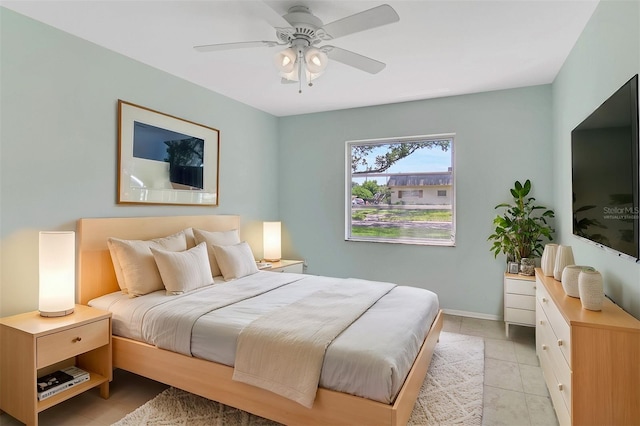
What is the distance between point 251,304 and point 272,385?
751 mm

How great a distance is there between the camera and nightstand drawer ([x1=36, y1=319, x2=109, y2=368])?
6.66 feet

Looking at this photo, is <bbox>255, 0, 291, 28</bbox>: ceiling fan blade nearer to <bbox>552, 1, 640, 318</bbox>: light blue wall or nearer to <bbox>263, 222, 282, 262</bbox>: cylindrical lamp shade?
<bbox>552, 1, 640, 318</bbox>: light blue wall

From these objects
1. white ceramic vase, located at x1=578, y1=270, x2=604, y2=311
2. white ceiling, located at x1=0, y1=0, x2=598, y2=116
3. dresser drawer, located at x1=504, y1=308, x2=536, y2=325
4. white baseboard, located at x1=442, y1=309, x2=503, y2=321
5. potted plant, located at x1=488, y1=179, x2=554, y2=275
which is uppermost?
white ceiling, located at x1=0, y1=0, x2=598, y2=116

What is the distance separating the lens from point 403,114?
172 inches

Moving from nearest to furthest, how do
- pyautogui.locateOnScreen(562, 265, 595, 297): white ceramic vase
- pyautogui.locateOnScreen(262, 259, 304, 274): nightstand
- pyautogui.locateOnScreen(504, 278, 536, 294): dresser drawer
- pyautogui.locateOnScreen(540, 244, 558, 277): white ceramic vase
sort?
pyautogui.locateOnScreen(562, 265, 595, 297): white ceramic vase → pyautogui.locateOnScreen(540, 244, 558, 277): white ceramic vase → pyautogui.locateOnScreen(504, 278, 536, 294): dresser drawer → pyautogui.locateOnScreen(262, 259, 304, 274): nightstand

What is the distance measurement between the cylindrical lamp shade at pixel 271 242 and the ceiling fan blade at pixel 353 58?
2615mm

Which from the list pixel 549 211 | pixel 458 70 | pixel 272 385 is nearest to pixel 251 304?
pixel 272 385

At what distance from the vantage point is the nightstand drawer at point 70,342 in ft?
6.66

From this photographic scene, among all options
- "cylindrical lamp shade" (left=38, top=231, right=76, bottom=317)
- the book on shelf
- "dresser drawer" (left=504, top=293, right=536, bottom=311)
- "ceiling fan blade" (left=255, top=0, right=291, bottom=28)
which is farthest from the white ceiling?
the book on shelf

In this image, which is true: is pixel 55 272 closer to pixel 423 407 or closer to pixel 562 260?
pixel 423 407

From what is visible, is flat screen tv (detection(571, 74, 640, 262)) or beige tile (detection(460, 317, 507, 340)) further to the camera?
beige tile (detection(460, 317, 507, 340))

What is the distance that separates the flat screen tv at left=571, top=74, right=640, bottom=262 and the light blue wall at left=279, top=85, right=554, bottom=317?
4.82ft

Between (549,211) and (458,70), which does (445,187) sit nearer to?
(549,211)

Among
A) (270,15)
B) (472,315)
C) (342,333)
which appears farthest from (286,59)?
(472,315)
